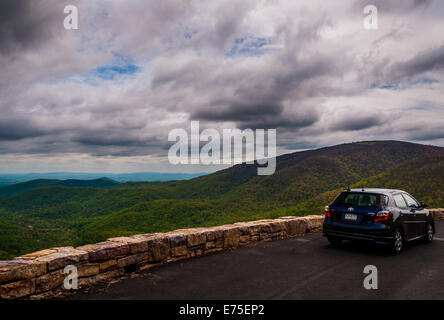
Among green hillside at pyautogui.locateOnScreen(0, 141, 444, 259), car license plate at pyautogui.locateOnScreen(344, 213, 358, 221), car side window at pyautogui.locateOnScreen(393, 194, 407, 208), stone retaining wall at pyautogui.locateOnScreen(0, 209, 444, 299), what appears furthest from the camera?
green hillside at pyautogui.locateOnScreen(0, 141, 444, 259)

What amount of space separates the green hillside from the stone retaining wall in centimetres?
4521

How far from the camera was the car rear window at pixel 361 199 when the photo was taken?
26.8 feet

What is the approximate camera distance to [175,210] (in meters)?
87.5

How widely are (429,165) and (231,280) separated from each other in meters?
76.6

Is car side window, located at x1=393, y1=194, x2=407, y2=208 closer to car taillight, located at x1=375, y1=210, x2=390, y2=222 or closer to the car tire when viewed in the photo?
car taillight, located at x1=375, y1=210, x2=390, y2=222

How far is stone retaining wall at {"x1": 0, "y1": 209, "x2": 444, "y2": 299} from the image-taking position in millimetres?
4691

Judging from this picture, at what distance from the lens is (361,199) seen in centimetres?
851

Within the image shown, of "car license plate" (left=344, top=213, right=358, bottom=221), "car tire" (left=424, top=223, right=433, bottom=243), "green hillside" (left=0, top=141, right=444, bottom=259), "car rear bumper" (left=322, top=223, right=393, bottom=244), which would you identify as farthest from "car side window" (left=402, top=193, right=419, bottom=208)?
"green hillside" (left=0, top=141, right=444, bottom=259)

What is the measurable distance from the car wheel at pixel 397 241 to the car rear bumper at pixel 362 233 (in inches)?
9.9

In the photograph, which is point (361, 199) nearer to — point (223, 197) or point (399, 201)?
point (399, 201)

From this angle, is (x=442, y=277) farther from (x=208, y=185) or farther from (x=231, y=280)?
(x=208, y=185)

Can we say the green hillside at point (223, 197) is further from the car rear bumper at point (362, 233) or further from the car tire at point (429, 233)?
the car rear bumper at point (362, 233)

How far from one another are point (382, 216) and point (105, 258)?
22.0 ft
